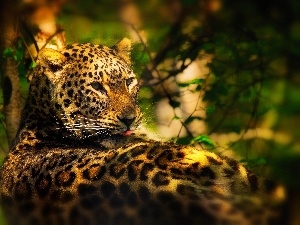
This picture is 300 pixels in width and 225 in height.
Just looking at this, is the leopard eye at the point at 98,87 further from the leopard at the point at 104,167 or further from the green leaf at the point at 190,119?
the green leaf at the point at 190,119

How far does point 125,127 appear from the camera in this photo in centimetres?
434

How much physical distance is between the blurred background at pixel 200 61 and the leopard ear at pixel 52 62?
89 centimetres

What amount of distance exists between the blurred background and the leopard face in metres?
0.86

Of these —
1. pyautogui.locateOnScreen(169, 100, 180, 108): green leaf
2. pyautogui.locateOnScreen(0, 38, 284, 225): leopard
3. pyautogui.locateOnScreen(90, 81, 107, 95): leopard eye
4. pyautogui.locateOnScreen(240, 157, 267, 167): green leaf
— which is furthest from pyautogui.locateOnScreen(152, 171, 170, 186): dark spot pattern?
pyautogui.locateOnScreen(169, 100, 180, 108): green leaf

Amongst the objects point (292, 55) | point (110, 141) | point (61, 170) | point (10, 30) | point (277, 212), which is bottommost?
point (277, 212)

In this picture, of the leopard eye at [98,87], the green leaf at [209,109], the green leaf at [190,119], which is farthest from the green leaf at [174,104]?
the leopard eye at [98,87]

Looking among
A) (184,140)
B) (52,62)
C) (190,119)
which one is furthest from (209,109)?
(52,62)

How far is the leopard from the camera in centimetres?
334

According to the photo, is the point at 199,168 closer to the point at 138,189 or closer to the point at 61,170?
the point at 138,189

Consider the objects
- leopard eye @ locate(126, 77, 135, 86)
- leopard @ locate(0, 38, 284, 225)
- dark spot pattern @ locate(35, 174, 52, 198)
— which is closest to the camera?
leopard @ locate(0, 38, 284, 225)

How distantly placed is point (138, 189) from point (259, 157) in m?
2.40

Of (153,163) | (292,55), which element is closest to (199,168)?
(153,163)

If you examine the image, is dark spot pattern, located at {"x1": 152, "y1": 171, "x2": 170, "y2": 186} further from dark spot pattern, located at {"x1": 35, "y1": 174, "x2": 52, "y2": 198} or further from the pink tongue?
the pink tongue

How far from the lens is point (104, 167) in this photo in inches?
142
